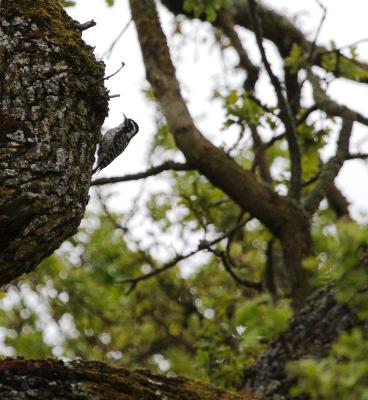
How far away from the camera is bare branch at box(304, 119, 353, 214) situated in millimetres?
5887

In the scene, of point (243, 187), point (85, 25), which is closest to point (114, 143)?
point (243, 187)

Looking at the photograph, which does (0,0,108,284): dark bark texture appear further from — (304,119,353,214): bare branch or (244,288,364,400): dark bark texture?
(304,119,353,214): bare branch

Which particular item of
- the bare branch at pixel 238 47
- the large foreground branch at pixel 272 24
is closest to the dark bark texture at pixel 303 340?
the bare branch at pixel 238 47

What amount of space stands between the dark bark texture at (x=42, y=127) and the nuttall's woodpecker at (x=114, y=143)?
4.88 feet

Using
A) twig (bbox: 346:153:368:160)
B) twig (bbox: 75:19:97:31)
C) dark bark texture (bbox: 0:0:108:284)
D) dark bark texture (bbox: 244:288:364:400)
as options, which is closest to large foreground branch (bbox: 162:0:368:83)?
twig (bbox: 346:153:368:160)

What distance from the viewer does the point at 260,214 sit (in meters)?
5.72

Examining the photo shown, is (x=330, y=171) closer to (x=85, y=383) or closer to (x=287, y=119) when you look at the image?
(x=287, y=119)

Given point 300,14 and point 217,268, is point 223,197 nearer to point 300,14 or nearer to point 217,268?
point 300,14

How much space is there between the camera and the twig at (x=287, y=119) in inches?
220

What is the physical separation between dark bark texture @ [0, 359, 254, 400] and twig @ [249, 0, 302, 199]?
2560 millimetres

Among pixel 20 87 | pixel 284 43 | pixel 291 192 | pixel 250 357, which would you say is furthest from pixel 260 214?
pixel 20 87

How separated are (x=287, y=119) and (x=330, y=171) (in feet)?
1.81

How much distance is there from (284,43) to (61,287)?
3.12m

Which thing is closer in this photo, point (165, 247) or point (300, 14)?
point (300, 14)
